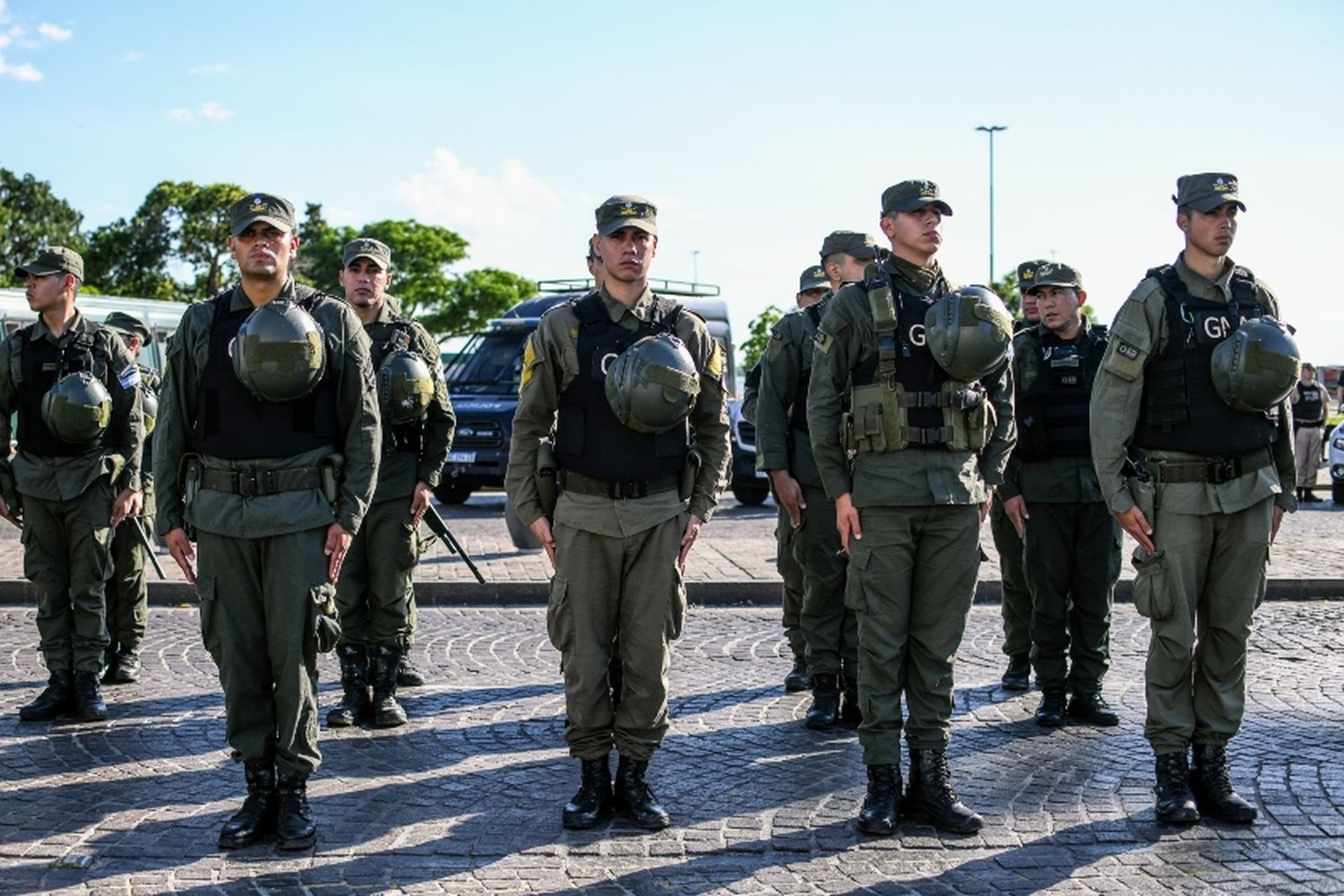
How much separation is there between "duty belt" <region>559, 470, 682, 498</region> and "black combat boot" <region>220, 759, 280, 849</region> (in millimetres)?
1461

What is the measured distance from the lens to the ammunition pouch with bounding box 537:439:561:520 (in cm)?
556

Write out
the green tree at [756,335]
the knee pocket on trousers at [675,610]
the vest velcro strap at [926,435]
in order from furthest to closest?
the green tree at [756,335] → the knee pocket on trousers at [675,610] → the vest velcro strap at [926,435]

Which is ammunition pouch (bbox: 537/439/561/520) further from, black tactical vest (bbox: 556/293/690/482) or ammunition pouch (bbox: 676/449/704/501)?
ammunition pouch (bbox: 676/449/704/501)

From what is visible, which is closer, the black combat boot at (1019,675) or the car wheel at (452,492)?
the black combat boot at (1019,675)

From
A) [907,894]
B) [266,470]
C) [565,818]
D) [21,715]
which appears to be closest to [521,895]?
[565,818]

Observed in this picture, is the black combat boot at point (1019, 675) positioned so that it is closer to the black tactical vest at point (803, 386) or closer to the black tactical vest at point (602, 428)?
the black tactical vest at point (803, 386)

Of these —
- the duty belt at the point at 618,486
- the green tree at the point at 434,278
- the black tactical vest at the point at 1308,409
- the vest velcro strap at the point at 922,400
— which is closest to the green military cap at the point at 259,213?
the duty belt at the point at 618,486

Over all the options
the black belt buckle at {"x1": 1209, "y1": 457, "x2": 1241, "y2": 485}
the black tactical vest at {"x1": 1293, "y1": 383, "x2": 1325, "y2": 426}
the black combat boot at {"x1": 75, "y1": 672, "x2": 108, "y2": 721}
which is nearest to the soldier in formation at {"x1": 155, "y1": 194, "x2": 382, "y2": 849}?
the black combat boot at {"x1": 75, "y1": 672, "x2": 108, "y2": 721}

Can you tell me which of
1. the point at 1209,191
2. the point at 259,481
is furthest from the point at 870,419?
the point at 259,481

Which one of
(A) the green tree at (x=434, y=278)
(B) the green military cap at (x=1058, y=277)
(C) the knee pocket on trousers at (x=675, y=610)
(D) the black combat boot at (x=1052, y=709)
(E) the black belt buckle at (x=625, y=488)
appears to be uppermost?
(A) the green tree at (x=434, y=278)

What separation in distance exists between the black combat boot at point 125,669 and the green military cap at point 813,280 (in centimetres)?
418

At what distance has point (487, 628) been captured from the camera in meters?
9.87

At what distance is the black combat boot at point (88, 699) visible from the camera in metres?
7.11

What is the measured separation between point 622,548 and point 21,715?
3417 millimetres
